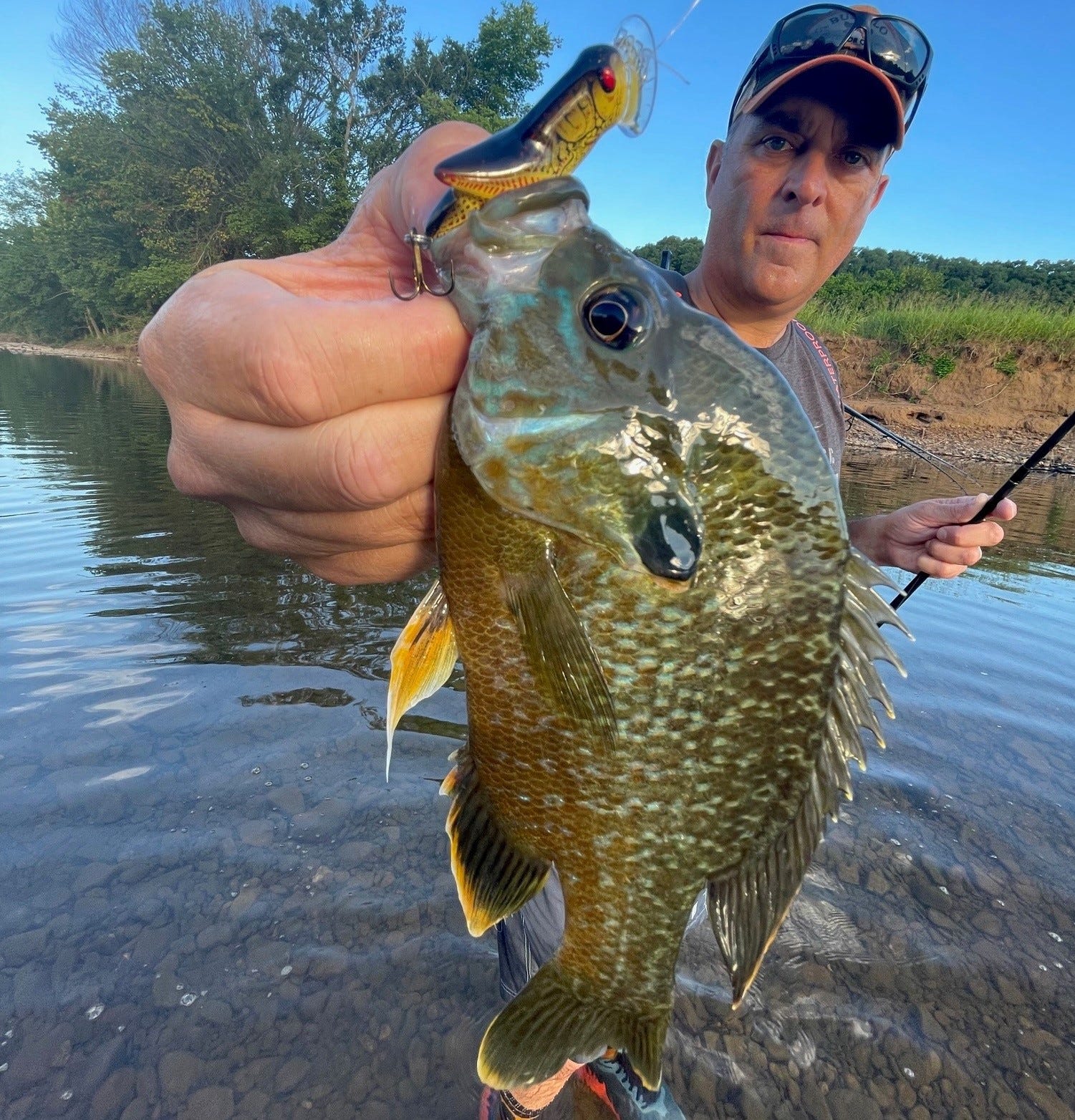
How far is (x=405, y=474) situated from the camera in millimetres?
1440

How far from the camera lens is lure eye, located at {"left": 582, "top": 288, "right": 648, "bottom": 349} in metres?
1.26

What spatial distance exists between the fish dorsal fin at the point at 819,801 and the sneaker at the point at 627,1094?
1.37m

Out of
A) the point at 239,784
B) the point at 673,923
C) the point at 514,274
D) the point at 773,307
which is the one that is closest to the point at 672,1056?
the point at 673,923

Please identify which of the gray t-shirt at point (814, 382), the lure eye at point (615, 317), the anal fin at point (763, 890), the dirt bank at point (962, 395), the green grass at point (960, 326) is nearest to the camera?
the lure eye at point (615, 317)

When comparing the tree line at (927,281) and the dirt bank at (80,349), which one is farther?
the dirt bank at (80,349)

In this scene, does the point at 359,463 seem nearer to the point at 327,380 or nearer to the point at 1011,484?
the point at 327,380

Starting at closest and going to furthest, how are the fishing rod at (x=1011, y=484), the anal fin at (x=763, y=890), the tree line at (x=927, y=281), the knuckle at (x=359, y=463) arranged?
the knuckle at (x=359, y=463), the anal fin at (x=763, y=890), the fishing rod at (x=1011, y=484), the tree line at (x=927, y=281)

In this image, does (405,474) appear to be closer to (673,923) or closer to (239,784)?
(673,923)

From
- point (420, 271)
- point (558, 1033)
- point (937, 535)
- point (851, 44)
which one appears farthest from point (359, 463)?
point (851, 44)

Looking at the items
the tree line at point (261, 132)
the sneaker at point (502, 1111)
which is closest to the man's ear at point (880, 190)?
the sneaker at point (502, 1111)

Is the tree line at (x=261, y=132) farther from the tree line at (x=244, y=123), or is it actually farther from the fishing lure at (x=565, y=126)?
the fishing lure at (x=565, y=126)

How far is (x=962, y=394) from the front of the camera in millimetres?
22297

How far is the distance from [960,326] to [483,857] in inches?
1033

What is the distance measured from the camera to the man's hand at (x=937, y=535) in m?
2.78
